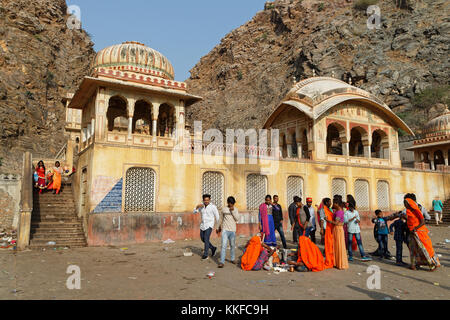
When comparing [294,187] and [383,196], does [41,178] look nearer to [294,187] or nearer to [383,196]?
[294,187]


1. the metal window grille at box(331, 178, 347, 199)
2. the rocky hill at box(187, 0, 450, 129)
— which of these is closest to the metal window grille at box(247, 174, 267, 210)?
the metal window grille at box(331, 178, 347, 199)

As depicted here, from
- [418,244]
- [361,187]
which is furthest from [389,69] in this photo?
[418,244]

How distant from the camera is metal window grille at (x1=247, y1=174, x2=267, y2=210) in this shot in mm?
15328

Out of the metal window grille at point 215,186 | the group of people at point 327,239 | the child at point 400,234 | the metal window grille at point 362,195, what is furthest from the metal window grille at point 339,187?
the child at point 400,234

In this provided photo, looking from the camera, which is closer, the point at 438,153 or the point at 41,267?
the point at 41,267

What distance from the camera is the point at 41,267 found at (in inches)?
299

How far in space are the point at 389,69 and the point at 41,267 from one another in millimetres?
46739

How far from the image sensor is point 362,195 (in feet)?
61.0

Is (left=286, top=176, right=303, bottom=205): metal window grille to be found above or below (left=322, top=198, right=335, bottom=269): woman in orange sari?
above

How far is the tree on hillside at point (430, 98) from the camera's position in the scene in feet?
126

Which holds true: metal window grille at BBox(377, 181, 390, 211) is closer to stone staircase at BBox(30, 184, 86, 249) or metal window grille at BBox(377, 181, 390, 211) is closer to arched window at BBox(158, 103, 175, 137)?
arched window at BBox(158, 103, 175, 137)

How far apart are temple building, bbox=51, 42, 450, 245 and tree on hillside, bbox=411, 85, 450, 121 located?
20.6 meters

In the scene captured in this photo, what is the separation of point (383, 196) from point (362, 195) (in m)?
1.72

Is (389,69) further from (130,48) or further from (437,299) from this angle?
(437,299)
